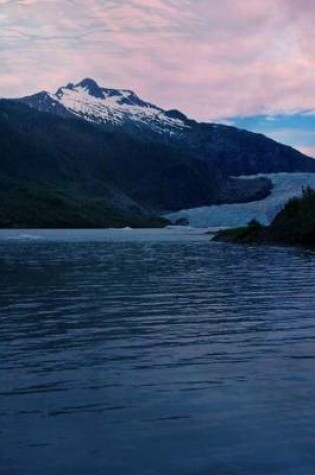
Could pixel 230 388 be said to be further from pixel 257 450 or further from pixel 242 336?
pixel 242 336

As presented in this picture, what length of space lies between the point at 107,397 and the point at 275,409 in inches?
108

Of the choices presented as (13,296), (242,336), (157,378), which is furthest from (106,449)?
(13,296)

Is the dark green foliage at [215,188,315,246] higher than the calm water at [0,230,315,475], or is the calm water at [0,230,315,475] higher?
the dark green foliage at [215,188,315,246]

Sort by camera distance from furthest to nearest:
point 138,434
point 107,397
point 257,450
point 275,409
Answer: point 107,397 → point 275,409 → point 138,434 → point 257,450

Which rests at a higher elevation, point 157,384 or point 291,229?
point 291,229

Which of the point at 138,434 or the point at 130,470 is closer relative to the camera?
the point at 130,470

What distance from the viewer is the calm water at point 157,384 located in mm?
9328

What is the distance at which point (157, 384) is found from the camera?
12.9 metres

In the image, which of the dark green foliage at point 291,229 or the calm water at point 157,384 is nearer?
the calm water at point 157,384

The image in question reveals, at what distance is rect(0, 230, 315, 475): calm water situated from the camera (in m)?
9.33

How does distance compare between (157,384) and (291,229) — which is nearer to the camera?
(157,384)

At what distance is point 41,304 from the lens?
2442 cm

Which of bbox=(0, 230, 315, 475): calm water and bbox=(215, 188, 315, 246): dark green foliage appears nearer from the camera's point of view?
bbox=(0, 230, 315, 475): calm water

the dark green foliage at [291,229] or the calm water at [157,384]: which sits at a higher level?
the dark green foliage at [291,229]
